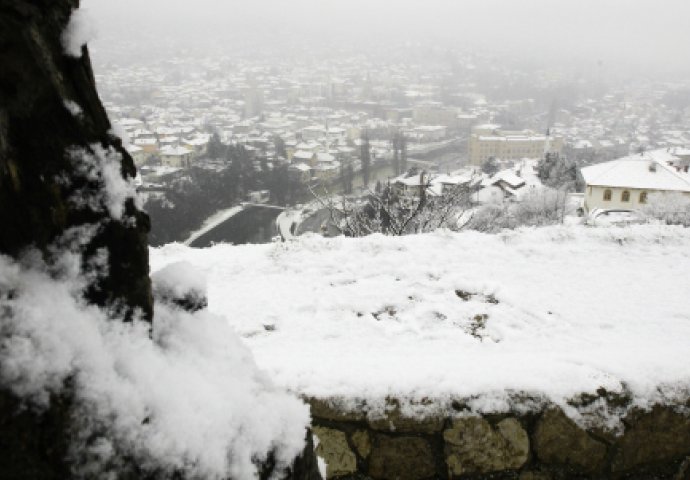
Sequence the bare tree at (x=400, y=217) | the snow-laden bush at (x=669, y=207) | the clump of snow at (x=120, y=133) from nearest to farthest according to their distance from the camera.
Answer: the clump of snow at (x=120, y=133) < the bare tree at (x=400, y=217) < the snow-laden bush at (x=669, y=207)

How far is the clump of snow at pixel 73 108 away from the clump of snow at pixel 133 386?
0.26 meters

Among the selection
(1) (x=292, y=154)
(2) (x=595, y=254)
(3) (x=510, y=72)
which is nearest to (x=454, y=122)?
(1) (x=292, y=154)

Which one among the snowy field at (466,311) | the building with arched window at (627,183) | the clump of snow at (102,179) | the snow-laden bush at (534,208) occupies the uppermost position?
the clump of snow at (102,179)

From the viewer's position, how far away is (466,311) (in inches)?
127

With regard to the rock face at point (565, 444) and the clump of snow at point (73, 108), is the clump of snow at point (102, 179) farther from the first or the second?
the rock face at point (565, 444)

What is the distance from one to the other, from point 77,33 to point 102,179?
0.89 feet

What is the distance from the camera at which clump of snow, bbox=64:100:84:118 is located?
0.91m

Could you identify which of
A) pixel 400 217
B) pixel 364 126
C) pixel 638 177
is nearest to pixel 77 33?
pixel 400 217

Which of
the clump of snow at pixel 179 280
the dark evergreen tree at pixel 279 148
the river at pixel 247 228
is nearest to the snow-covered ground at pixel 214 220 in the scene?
the river at pixel 247 228

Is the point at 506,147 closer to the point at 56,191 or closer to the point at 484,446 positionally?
the point at 484,446

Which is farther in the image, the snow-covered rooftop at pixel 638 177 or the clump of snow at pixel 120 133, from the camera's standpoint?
the snow-covered rooftop at pixel 638 177

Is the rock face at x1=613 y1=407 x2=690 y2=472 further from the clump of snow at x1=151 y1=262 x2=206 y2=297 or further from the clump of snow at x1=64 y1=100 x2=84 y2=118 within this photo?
the clump of snow at x1=64 y1=100 x2=84 y2=118

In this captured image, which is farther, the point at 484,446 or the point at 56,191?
the point at 484,446

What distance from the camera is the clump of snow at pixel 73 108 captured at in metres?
0.91
